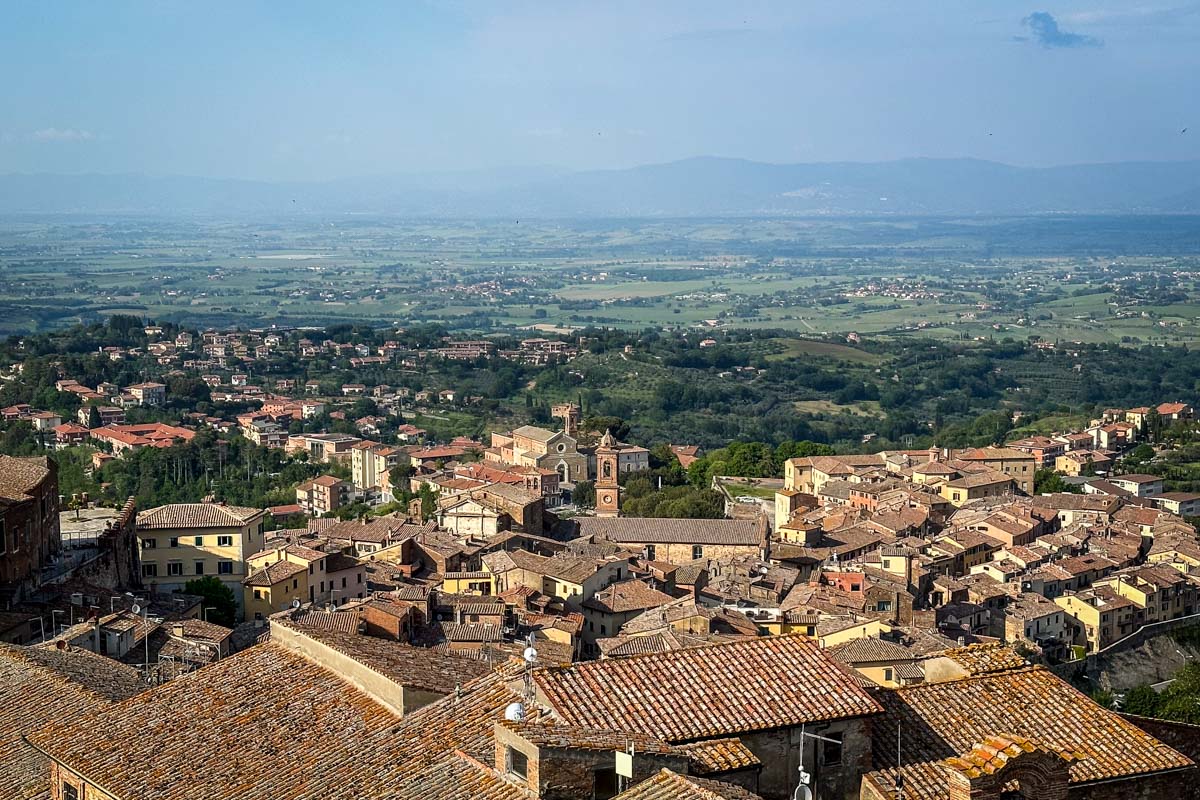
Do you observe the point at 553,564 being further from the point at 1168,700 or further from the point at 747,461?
the point at 747,461

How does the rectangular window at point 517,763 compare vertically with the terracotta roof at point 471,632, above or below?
above

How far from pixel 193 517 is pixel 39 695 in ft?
47.3

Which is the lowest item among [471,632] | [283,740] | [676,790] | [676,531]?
[676,531]

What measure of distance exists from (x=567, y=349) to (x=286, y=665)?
288 feet

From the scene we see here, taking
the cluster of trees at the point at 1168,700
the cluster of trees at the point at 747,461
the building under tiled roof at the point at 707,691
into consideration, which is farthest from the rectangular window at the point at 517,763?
the cluster of trees at the point at 747,461

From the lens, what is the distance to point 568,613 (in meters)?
25.4

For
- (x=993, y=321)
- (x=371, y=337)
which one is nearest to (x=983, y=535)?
(x=371, y=337)

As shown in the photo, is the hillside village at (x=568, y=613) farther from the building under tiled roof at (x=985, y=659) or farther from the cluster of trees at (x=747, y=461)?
the cluster of trees at (x=747, y=461)

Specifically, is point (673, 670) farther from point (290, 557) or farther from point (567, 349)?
point (567, 349)

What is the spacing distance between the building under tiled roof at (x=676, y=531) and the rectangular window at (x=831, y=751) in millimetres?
26967

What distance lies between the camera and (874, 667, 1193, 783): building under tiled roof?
21.7 feet

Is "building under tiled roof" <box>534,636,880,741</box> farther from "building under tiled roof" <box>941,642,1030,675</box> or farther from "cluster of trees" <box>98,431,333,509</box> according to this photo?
"cluster of trees" <box>98,431,333,509</box>

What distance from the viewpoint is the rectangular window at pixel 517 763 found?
5906 millimetres

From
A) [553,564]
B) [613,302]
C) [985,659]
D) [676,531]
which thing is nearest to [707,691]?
[985,659]
